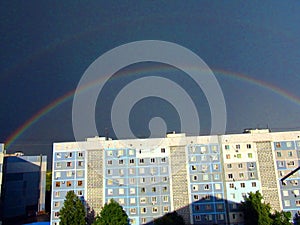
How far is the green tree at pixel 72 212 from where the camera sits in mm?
22188

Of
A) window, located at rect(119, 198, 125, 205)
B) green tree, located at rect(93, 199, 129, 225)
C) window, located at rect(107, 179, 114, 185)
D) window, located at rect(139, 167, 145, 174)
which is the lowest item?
green tree, located at rect(93, 199, 129, 225)

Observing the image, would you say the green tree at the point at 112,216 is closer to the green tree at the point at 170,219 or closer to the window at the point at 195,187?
the green tree at the point at 170,219

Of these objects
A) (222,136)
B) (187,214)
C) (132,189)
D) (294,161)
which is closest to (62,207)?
(132,189)

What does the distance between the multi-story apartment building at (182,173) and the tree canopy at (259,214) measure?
115 centimetres

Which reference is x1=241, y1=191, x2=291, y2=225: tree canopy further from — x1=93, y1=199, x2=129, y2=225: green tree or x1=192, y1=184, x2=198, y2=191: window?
x1=93, y1=199, x2=129, y2=225: green tree

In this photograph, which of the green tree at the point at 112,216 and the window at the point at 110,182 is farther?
the window at the point at 110,182

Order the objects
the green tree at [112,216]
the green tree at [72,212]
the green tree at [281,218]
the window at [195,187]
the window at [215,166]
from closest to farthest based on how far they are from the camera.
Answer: the green tree at [112,216] → the green tree at [281,218] → the green tree at [72,212] → the window at [195,187] → the window at [215,166]

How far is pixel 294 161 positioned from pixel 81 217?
17.8 meters

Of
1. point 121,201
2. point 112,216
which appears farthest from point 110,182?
point 112,216

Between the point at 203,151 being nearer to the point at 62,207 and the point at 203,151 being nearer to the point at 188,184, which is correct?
the point at 188,184

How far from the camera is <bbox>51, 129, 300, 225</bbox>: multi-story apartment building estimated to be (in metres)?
24.0

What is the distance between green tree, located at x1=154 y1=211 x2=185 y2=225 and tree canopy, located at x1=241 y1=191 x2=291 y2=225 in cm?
502

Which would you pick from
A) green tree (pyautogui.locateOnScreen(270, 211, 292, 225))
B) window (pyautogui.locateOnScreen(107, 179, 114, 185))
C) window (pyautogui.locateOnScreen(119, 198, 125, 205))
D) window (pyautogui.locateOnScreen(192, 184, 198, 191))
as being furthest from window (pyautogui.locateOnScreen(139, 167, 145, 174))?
green tree (pyautogui.locateOnScreen(270, 211, 292, 225))

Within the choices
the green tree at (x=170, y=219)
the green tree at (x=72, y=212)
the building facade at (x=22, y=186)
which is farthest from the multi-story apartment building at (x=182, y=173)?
the building facade at (x=22, y=186)
